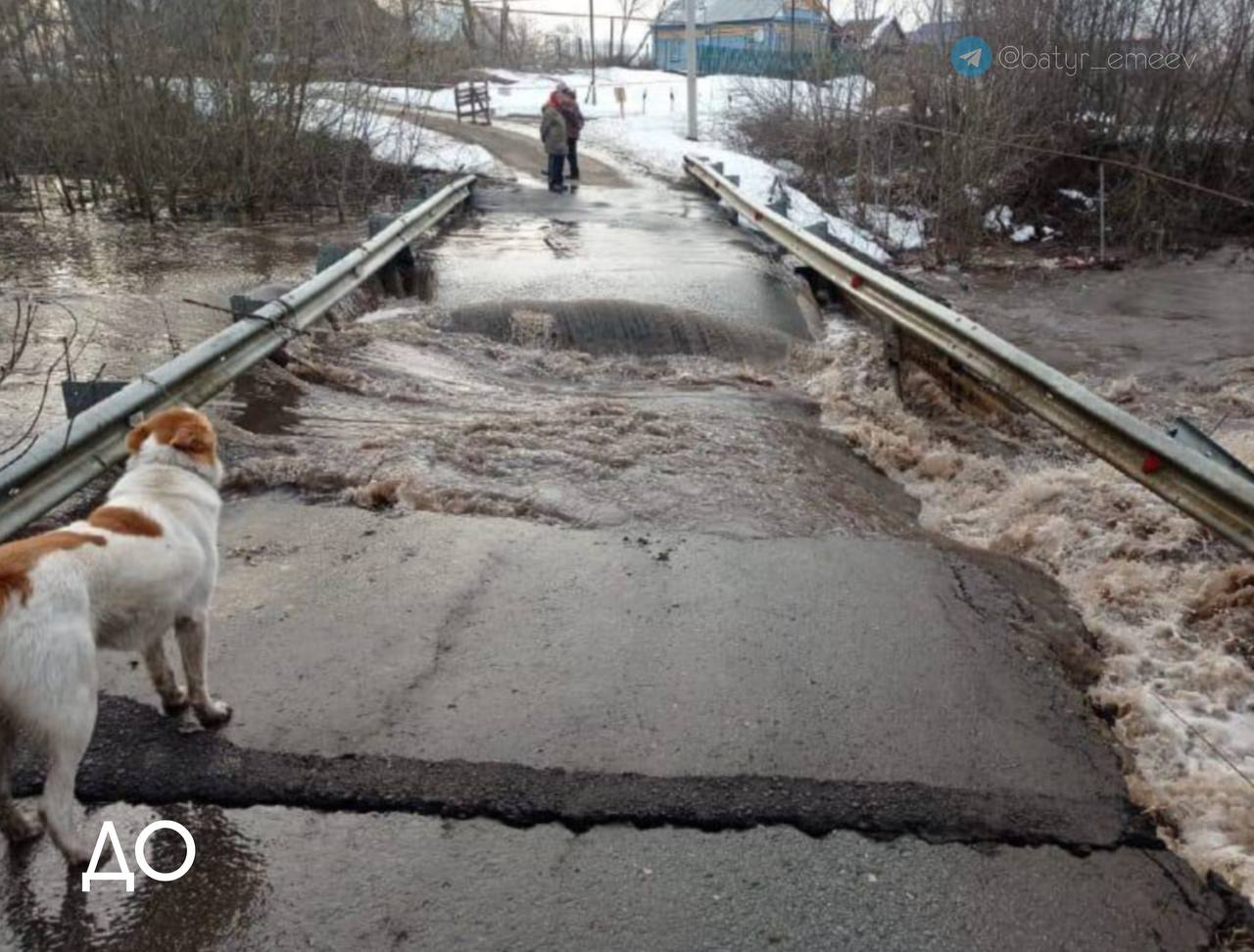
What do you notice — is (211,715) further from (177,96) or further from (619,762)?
(177,96)

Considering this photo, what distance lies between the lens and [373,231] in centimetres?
1142

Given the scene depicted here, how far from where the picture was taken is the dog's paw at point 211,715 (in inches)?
127

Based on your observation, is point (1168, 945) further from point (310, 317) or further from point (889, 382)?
point (310, 317)

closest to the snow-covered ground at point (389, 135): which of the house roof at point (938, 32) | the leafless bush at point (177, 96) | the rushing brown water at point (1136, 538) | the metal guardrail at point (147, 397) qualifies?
the leafless bush at point (177, 96)

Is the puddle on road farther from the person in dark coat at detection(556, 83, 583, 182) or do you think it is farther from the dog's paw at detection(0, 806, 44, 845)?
the person in dark coat at detection(556, 83, 583, 182)

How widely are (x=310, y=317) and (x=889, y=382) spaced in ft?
15.3

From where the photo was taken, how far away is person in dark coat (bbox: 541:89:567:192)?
63.5 feet

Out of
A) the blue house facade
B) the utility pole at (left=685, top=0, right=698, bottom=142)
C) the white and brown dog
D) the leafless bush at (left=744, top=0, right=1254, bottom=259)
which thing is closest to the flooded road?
the white and brown dog

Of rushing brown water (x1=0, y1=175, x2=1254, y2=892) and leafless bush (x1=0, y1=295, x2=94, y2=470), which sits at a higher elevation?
leafless bush (x1=0, y1=295, x2=94, y2=470)

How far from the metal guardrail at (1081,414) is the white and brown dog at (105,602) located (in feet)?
13.0

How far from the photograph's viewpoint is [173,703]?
3.27 m

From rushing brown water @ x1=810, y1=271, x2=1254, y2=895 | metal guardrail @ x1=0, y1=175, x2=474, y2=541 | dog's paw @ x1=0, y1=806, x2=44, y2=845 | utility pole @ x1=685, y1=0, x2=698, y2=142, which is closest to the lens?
dog's paw @ x1=0, y1=806, x2=44, y2=845

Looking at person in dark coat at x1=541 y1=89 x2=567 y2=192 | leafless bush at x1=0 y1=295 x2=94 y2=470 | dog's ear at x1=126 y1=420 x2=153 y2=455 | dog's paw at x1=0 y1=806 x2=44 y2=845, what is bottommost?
dog's paw at x1=0 y1=806 x2=44 y2=845

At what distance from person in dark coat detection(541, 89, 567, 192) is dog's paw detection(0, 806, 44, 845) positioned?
18.2 m
